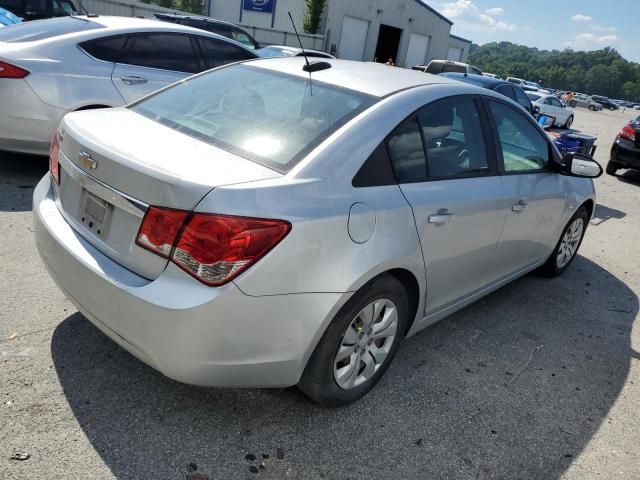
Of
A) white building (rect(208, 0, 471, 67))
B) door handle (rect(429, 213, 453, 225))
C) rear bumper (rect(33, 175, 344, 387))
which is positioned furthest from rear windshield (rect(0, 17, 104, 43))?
white building (rect(208, 0, 471, 67))

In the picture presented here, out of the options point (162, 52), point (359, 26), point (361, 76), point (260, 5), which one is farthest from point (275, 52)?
point (359, 26)

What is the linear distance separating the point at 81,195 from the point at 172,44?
13.4 ft

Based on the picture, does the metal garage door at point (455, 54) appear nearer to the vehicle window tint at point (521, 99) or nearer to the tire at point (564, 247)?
the vehicle window tint at point (521, 99)

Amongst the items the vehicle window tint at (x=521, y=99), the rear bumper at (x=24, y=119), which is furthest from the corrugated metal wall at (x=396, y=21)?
the rear bumper at (x=24, y=119)

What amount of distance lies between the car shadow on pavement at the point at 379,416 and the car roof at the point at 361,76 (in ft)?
5.27

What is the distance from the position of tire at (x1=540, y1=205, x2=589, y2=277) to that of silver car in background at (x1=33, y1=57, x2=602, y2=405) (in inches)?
63.4

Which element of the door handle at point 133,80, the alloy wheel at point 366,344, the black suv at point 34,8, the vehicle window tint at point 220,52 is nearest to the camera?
the alloy wheel at point 366,344

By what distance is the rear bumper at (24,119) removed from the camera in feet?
15.8

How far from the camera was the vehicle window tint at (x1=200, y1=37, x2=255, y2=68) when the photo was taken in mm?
6371

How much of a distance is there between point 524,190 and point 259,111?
1.94 meters

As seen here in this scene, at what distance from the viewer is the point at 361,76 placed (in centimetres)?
308

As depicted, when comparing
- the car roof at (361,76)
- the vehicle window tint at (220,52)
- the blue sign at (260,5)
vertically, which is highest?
the blue sign at (260,5)

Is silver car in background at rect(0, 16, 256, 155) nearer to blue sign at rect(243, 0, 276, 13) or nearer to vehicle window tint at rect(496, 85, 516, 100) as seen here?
vehicle window tint at rect(496, 85, 516, 100)

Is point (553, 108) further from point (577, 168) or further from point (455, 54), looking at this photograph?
point (455, 54)
